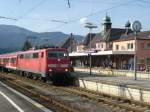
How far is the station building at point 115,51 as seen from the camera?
211 ft

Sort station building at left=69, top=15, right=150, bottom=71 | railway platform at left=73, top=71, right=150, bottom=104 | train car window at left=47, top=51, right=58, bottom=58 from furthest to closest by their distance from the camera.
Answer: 1. station building at left=69, top=15, right=150, bottom=71
2. train car window at left=47, top=51, right=58, bottom=58
3. railway platform at left=73, top=71, right=150, bottom=104

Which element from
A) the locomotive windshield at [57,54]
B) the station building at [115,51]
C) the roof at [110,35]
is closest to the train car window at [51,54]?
the locomotive windshield at [57,54]

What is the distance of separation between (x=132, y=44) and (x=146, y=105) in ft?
221

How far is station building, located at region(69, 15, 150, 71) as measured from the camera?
6418cm

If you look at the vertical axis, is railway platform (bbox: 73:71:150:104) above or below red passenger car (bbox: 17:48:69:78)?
below

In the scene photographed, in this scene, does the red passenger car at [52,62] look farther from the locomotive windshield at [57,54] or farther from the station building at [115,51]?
the station building at [115,51]

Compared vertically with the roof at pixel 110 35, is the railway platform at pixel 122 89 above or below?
below

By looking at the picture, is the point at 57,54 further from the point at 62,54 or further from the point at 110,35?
the point at 110,35

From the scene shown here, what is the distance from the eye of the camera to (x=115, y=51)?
63.6m

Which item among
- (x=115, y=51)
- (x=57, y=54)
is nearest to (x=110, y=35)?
(x=115, y=51)

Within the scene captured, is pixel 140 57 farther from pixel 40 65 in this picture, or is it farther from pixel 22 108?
pixel 22 108

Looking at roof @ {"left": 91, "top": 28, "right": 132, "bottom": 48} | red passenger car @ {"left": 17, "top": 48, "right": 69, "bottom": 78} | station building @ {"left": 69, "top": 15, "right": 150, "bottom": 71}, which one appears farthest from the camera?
roof @ {"left": 91, "top": 28, "right": 132, "bottom": 48}

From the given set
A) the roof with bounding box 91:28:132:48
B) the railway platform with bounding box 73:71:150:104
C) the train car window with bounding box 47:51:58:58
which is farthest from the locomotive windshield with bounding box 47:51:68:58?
the roof with bounding box 91:28:132:48

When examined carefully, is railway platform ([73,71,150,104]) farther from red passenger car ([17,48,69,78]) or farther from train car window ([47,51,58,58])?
train car window ([47,51,58,58])
